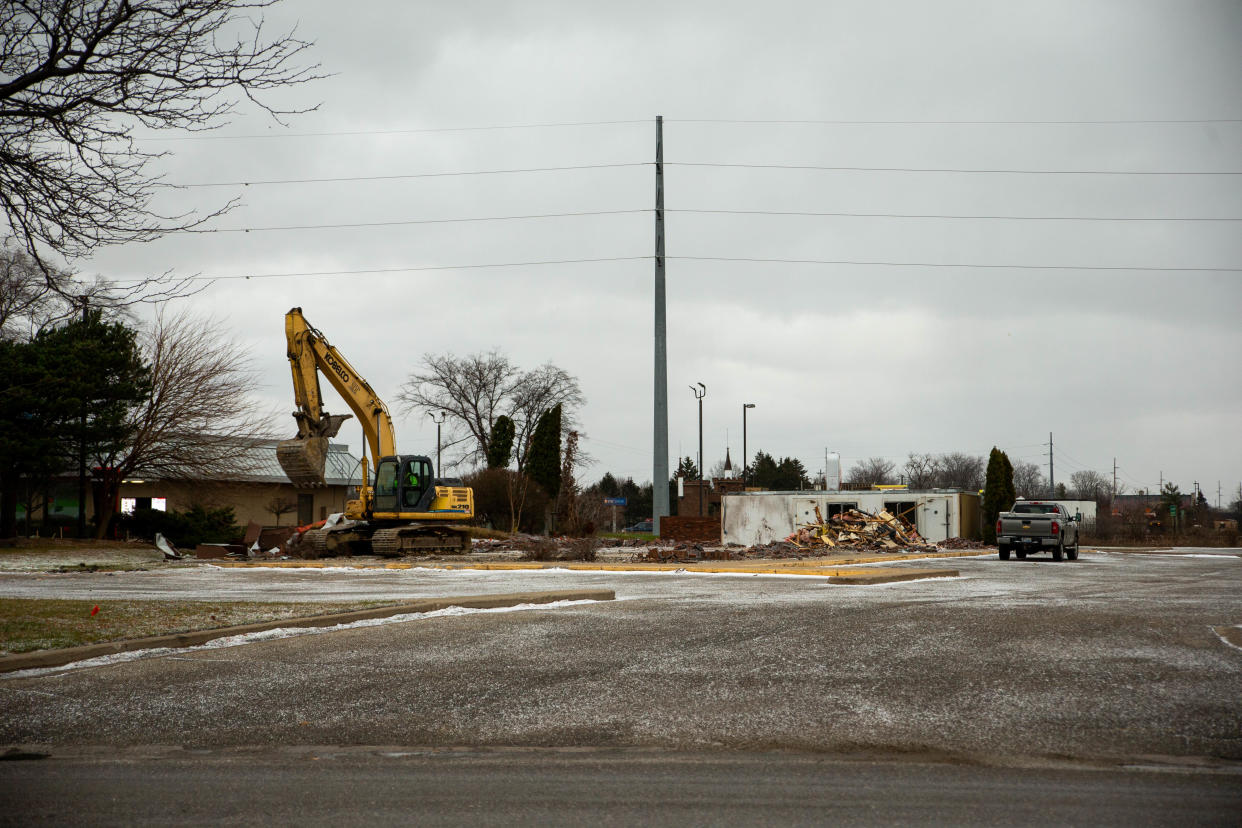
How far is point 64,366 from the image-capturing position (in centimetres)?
3603

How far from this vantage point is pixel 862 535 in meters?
36.2

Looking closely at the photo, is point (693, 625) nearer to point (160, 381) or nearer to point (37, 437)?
point (37, 437)

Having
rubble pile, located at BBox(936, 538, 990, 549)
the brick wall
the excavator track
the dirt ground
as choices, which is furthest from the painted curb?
the brick wall

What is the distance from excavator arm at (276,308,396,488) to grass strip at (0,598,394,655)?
13433mm

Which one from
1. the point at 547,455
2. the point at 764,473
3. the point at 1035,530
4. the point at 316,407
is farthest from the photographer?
the point at 764,473

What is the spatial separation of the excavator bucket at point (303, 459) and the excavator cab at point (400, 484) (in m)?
3.63

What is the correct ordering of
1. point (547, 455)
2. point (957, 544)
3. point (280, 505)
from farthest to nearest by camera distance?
point (547, 455)
point (280, 505)
point (957, 544)

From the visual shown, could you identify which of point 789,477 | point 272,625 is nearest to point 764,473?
point 789,477

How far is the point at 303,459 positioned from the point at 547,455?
34.5 meters

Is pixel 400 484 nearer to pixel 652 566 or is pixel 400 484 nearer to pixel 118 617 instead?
pixel 652 566

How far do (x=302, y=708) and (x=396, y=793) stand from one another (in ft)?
7.61

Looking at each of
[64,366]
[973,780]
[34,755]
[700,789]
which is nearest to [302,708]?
[34,755]

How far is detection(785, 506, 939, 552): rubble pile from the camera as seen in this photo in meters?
34.9

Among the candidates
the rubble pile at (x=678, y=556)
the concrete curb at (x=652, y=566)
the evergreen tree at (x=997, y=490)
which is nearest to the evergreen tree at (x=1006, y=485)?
the evergreen tree at (x=997, y=490)
